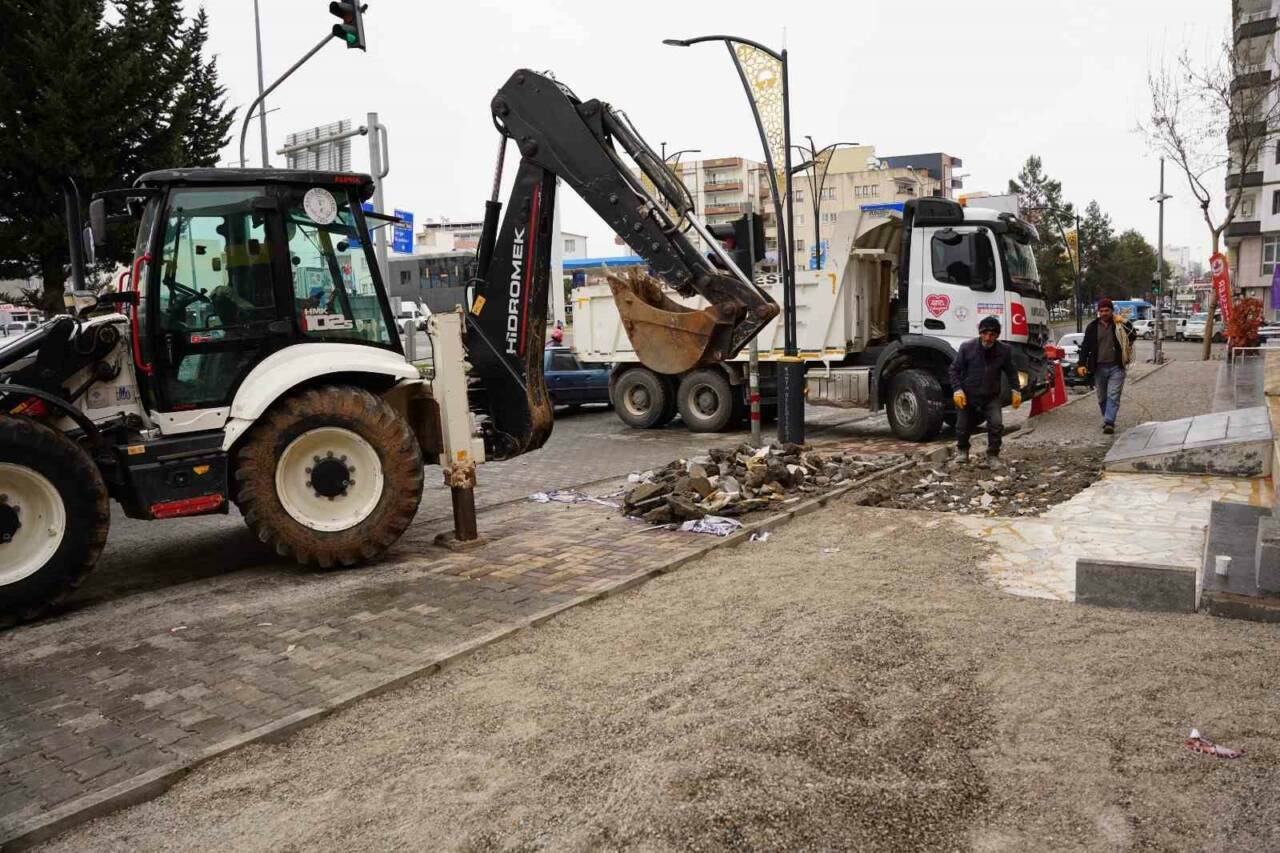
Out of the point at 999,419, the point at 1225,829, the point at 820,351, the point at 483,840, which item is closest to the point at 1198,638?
the point at 1225,829

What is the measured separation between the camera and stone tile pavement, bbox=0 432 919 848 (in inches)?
159

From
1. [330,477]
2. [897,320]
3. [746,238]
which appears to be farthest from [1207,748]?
[897,320]

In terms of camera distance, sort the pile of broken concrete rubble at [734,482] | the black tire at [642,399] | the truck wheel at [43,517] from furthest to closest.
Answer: the black tire at [642,399] < the pile of broken concrete rubble at [734,482] < the truck wheel at [43,517]

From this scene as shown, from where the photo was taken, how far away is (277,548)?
6.77m

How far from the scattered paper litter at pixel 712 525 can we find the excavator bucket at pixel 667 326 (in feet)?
5.34

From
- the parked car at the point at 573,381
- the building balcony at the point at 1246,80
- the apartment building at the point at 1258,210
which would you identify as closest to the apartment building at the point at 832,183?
the apartment building at the point at 1258,210

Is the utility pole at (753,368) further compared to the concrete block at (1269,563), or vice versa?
the utility pole at (753,368)

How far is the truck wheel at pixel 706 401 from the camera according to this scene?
1628cm

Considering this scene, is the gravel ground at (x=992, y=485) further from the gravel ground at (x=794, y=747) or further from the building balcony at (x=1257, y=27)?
the building balcony at (x=1257, y=27)

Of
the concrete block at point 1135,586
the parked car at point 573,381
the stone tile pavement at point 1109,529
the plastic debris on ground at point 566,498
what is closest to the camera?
the concrete block at point 1135,586

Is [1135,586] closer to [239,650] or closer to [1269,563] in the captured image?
[1269,563]

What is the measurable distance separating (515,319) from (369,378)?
5.04ft

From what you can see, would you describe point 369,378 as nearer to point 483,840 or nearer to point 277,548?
point 277,548

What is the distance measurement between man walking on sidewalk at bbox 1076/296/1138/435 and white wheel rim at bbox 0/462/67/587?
12.3 metres
